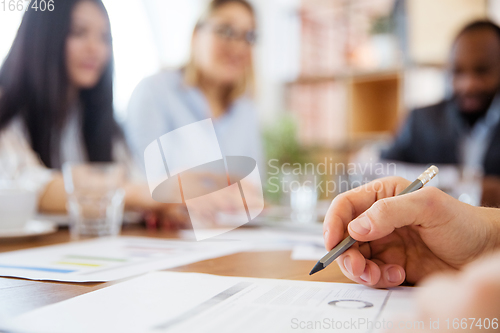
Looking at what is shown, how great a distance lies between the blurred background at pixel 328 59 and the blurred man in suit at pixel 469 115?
0.27 m

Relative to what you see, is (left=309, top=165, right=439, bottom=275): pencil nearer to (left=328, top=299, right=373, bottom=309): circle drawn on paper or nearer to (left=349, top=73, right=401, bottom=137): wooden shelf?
(left=328, top=299, right=373, bottom=309): circle drawn on paper

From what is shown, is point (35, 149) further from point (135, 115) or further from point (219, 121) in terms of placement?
point (219, 121)

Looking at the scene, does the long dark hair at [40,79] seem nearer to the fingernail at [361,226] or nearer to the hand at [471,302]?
the fingernail at [361,226]

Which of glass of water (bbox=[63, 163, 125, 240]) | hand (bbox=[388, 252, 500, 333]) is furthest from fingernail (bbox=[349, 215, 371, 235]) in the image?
glass of water (bbox=[63, 163, 125, 240])

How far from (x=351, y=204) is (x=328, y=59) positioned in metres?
2.54

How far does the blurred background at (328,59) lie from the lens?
223 cm

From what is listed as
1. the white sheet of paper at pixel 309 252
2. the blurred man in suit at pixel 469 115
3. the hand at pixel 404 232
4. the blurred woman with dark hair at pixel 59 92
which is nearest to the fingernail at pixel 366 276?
the hand at pixel 404 232

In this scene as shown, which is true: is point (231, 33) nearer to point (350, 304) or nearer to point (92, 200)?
point (92, 200)

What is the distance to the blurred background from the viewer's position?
2.23 meters

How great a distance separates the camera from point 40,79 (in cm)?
127

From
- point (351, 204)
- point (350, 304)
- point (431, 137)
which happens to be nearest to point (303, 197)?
point (351, 204)

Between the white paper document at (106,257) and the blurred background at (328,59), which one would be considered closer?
the white paper document at (106,257)

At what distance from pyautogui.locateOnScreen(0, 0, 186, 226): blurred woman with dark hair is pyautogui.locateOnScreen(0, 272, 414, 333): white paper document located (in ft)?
2.75

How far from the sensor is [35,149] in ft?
4.09
